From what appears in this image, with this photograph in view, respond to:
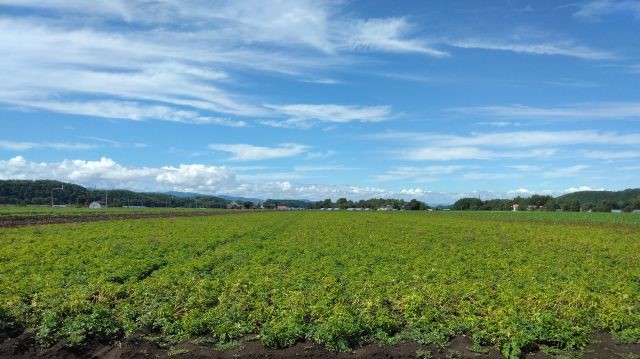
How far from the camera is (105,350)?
9.89 m

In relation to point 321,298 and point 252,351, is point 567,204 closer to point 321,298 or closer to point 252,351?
point 321,298

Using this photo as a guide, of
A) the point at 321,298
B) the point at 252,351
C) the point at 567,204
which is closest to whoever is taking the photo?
the point at 252,351

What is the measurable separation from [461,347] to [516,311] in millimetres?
2753

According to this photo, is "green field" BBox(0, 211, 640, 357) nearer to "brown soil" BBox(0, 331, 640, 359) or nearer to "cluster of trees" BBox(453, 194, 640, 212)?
"brown soil" BBox(0, 331, 640, 359)

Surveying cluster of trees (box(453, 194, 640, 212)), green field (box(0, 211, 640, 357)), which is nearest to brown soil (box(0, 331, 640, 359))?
green field (box(0, 211, 640, 357))

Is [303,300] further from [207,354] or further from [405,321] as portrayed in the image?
[207,354]

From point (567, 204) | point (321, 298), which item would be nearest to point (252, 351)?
point (321, 298)

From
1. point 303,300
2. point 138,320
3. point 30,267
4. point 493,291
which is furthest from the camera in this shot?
point 30,267

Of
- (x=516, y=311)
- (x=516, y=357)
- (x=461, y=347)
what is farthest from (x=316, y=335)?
(x=516, y=311)

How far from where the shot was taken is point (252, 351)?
9.76 m

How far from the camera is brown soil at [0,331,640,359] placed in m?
9.56

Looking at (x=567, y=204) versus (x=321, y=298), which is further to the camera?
(x=567, y=204)

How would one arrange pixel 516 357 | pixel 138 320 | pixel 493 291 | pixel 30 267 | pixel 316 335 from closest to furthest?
1. pixel 516 357
2. pixel 316 335
3. pixel 138 320
4. pixel 493 291
5. pixel 30 267

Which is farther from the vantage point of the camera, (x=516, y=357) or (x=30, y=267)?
(x=30, y=267)
